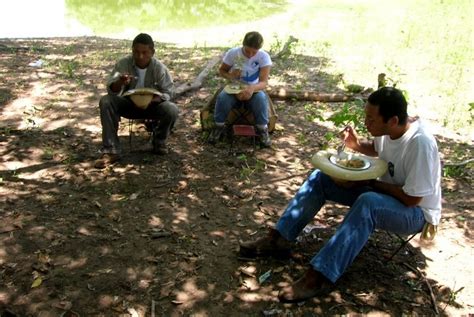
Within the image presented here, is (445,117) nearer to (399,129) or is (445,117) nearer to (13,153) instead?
(399,129)

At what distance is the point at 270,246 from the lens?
3205 mm

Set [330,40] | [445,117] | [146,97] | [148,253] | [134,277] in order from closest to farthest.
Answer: [134,277] < [148,253] < [146,97] < [445,117] < [330,40]

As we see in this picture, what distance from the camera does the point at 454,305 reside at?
2.89 meters

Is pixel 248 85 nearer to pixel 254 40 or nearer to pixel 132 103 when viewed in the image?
pixel 254 40

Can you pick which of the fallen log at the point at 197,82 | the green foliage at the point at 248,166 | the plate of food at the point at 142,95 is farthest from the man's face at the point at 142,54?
the fallen log at the point at 197,82

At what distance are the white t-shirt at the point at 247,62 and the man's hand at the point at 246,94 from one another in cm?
40

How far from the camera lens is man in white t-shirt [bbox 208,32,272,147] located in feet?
16.9

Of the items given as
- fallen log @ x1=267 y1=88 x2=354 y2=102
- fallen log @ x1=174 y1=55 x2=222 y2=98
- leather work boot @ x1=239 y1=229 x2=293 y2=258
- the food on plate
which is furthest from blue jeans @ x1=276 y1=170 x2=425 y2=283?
fallen log @ x1=174 y1=55 x2=222 y2=98

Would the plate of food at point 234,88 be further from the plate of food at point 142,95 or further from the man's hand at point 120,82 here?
the man's hand at point 120,82

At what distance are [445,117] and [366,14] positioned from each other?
30.9 feet

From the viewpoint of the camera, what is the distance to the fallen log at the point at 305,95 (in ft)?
22.7

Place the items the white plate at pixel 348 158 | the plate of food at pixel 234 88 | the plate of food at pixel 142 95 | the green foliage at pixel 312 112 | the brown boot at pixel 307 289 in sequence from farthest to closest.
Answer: the green foliage at pixel 312 112 < the plate of food at pixel 234 88 < the plate of food at pixel 142 95 < the white plate at pixel 348 158 < the brown boot at pixel 307 289

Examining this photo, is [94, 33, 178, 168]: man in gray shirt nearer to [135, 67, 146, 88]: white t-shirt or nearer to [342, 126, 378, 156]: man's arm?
[135, 67, 146, 88]: white t-shirt

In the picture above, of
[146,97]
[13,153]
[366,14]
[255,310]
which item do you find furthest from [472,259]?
[366,14]
